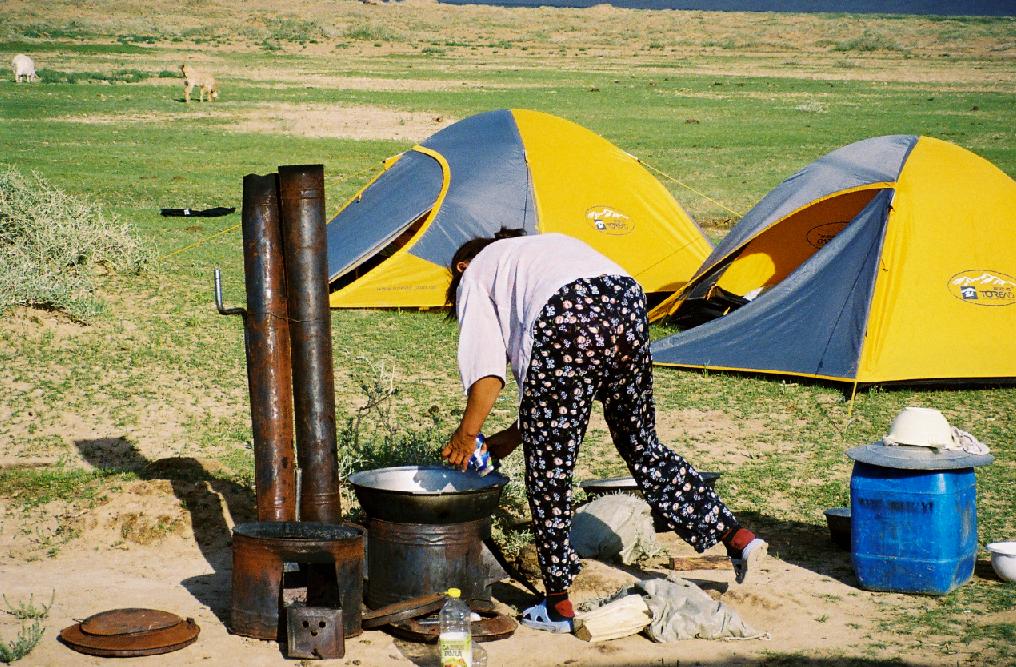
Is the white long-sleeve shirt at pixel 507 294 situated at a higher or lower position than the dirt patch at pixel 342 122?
lower

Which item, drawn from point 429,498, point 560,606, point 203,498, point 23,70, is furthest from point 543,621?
point 23,70

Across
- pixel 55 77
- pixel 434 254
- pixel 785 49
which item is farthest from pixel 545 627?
pixel 785 49

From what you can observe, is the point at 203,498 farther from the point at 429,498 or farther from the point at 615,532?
the point at 615,532

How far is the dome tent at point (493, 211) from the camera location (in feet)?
32.6

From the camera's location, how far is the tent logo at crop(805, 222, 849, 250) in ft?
30.0

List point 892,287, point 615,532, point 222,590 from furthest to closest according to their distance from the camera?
point 892,287 → point 615,532 → point 222,590

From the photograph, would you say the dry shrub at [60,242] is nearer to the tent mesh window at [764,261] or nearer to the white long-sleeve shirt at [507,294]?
the tent mesh window at [764,261]

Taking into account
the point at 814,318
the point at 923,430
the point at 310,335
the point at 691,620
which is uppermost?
the point at 310,335

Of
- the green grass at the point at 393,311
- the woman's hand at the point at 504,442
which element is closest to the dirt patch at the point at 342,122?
the green grass at the point at 393,311

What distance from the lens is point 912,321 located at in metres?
7.89

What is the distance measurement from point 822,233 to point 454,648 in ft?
19.4

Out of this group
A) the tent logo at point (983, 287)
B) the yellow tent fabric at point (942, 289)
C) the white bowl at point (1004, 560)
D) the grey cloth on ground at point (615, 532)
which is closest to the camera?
the white bowl at point (1004, 560)

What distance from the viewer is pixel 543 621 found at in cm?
461

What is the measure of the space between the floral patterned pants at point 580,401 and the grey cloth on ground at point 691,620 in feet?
0.96
